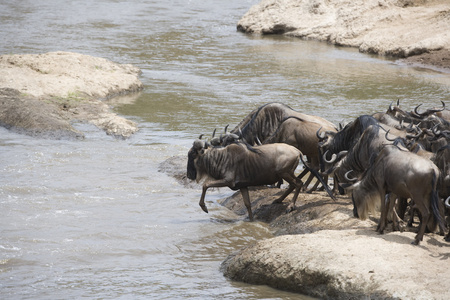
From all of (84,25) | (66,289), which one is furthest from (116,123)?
(84,25)

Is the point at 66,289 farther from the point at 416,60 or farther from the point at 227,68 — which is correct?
the point at 416,60

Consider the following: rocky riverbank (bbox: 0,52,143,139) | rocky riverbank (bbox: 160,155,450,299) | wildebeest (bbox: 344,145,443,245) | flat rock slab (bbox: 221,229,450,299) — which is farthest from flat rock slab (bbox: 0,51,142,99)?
wildebeest (bbox: 344,145,443,245)

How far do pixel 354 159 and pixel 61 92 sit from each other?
10123 millimetres

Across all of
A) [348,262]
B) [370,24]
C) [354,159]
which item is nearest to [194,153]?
[354,159]

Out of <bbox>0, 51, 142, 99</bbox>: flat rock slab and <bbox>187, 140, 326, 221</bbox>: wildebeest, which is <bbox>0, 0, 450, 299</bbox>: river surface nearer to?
<bbox>187, 140, 326, 221</bbox>: wildebeest

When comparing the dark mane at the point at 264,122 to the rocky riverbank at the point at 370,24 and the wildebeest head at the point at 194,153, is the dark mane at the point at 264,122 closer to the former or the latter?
the wildebeest head at the point at 194,153

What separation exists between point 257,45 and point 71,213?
1906 cm

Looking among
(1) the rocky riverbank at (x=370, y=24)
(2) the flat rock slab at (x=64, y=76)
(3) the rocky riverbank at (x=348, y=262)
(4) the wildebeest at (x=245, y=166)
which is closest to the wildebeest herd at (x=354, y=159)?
(4) the wildebeest at (x=245, y=166)

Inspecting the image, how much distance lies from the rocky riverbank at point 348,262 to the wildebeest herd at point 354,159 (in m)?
0.26

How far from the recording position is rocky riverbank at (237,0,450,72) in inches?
933

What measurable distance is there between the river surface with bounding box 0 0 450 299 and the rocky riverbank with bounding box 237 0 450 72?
0.91 m

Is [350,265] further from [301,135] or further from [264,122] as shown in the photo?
[264,122]

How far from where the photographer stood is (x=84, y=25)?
31.7 m

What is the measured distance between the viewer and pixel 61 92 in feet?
55.8
